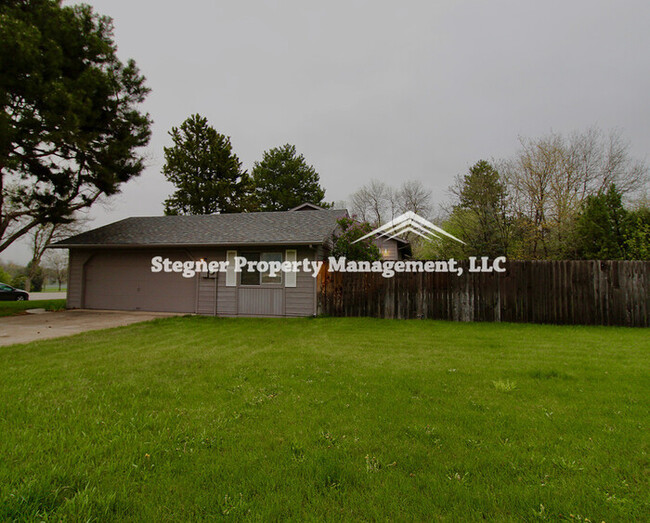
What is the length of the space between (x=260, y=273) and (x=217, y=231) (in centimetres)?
260

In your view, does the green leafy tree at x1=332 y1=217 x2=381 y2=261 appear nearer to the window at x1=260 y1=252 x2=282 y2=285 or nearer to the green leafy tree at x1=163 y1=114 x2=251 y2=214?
the window at x1=260 y1=252 x2=282 y2=285

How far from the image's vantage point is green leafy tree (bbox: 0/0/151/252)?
9961 millimetres

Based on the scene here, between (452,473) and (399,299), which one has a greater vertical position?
(399,299)

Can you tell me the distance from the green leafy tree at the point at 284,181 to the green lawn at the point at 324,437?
24622mm

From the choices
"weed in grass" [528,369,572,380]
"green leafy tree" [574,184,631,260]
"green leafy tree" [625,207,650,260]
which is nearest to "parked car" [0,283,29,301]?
"weed in grass" [528,369,572,380]

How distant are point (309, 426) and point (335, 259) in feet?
28.7

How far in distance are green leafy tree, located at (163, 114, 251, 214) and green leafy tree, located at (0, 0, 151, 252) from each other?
1243 centimetres

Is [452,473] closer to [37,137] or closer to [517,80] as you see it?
[37,137]

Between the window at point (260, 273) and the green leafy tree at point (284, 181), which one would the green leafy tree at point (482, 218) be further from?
the green leafy tree at point (284, 181)

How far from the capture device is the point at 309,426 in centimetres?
276

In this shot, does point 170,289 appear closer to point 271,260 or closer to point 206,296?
point 206,296

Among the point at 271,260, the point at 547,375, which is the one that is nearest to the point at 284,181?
the point at 271,260

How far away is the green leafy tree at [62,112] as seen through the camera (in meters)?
9.96

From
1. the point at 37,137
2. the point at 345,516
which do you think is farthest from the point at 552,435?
the point at 37,137
